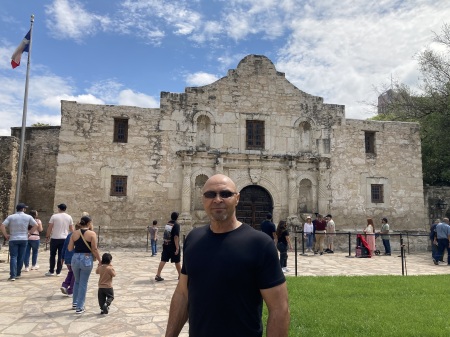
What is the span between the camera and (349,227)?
1672 centimetres

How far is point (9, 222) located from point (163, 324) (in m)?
4.95

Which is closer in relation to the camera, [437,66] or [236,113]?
[236,113]

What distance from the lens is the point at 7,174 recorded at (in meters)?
16.1

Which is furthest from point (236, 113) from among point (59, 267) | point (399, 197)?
point (59, 267)

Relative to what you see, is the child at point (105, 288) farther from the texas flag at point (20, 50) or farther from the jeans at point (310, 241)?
the texas flag at point (20, 50)

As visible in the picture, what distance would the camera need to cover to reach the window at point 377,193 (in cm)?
1723

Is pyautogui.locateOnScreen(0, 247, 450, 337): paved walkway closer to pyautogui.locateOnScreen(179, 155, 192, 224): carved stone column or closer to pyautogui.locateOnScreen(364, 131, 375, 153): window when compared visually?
pyautogui.locateOnScreen(179, 155, 192, 224): carved stone column

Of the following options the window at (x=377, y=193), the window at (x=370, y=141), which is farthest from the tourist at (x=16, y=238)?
the window at (x=370, y=141)

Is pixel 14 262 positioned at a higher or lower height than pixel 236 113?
lower

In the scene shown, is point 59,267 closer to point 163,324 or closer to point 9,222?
point 9,222

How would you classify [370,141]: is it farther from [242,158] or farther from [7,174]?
[7,174]

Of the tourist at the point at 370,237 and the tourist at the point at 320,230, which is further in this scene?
the tourist at the point at 320,230

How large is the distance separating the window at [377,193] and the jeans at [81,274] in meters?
14.3

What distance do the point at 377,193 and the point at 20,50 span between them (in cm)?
1638
